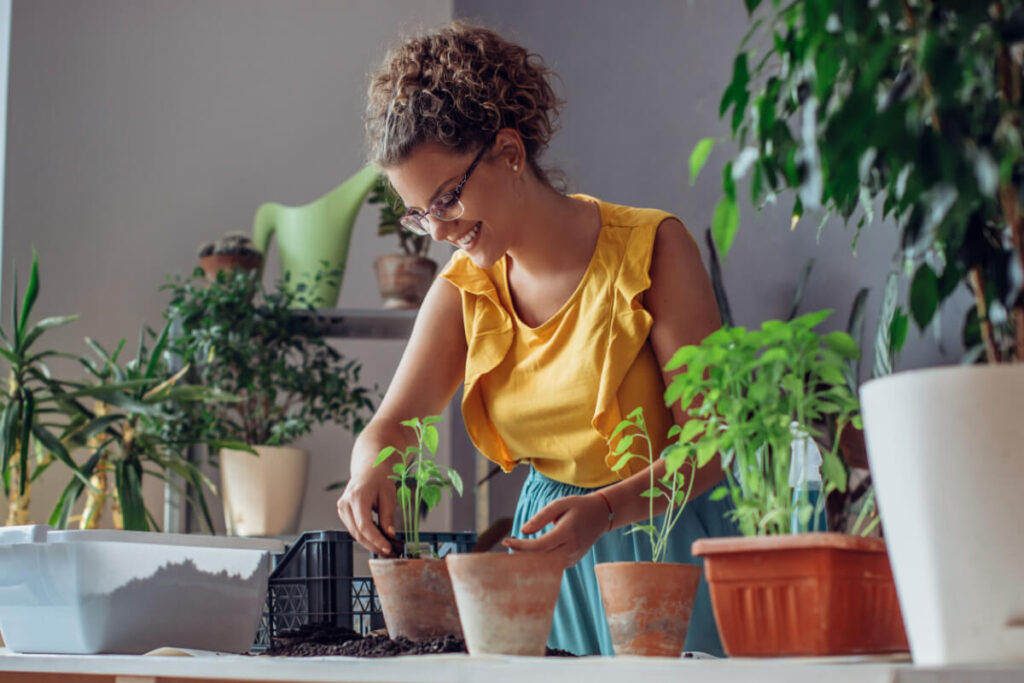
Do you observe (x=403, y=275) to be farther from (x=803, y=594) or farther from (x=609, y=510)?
(x=803, y=594)

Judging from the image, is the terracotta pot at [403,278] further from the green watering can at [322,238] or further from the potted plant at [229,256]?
the potted plant at [229,256]

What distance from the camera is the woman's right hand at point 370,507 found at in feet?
4.39

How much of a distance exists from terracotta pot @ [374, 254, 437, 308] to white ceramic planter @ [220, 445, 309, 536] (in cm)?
53

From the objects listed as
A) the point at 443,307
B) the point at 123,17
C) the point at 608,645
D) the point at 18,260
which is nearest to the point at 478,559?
the point at 608,645

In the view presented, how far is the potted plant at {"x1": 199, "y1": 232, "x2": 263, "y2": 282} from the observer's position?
312 cm

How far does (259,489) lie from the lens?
9.71ft

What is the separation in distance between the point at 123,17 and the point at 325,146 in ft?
2.42

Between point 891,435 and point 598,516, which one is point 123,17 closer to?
point 598,516

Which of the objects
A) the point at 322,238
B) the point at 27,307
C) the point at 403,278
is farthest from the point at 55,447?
the point at 403,278

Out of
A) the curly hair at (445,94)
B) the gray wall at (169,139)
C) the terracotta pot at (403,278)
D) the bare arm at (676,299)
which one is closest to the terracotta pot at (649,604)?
the bare arm at (676,299)

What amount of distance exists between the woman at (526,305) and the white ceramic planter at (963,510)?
0.64 m

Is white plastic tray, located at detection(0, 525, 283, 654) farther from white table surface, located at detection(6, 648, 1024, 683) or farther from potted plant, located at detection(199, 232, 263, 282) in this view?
potted plant, located at detection(199, 232, 263, 282)

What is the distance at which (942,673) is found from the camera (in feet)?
2.15

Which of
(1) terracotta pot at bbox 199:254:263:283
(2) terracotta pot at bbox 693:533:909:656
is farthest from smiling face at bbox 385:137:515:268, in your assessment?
(1) terracotta pot at bbox 199:254:263:283
